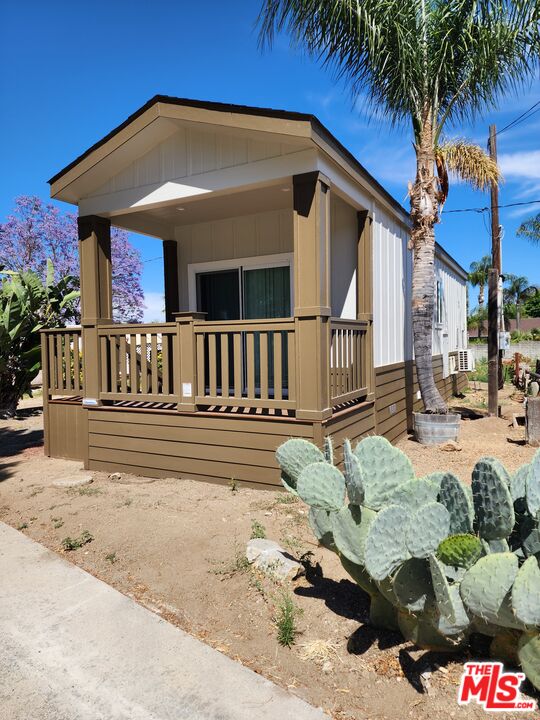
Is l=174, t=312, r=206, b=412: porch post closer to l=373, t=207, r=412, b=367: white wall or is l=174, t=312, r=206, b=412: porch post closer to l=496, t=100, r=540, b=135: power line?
l=373, t=207, r=412, b=367: white wall

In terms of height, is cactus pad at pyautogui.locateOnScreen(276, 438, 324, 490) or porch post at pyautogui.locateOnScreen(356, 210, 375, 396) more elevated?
porch post at pyautogui.locateOnScreen(356, 210, 375, 396)

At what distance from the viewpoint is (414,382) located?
8.96 meters

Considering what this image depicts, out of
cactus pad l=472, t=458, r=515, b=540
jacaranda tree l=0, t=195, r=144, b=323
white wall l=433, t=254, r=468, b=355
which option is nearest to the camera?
cactus pad l=472, t=458, r=515, b=540

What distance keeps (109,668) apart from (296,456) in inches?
53.6

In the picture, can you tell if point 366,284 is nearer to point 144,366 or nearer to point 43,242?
point 144,366

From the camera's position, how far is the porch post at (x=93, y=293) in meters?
5.98

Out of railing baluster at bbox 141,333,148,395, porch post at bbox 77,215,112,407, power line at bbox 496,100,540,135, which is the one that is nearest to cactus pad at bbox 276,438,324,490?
railing baluster at bbox 141,333,148,395

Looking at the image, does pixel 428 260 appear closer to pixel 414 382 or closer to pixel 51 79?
pixel 414 382

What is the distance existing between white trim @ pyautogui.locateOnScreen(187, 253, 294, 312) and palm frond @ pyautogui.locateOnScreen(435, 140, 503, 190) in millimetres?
3161

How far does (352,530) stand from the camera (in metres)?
2.24

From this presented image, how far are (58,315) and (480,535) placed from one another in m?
9.07

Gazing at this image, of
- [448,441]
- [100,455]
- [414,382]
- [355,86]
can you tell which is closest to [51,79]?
[355,86]

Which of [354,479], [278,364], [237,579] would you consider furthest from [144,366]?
[354,479]

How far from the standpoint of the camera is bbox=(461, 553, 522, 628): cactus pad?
176cm
